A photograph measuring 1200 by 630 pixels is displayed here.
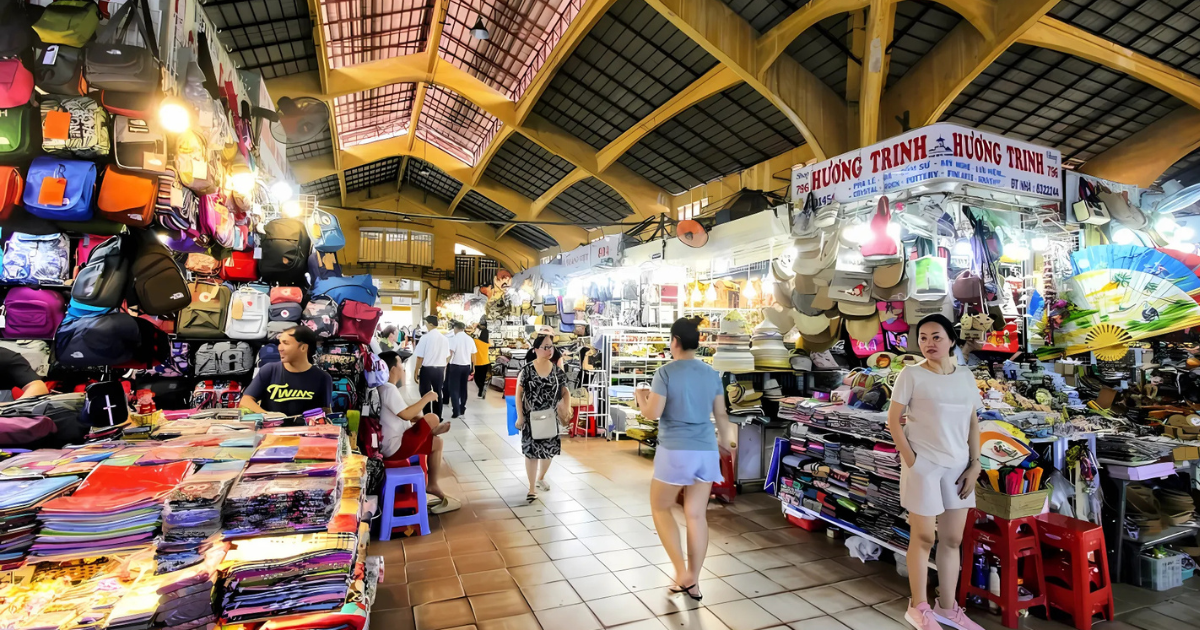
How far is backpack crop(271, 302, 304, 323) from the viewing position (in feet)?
12.7

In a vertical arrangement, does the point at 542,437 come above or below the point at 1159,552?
above

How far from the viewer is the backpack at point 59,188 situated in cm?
225

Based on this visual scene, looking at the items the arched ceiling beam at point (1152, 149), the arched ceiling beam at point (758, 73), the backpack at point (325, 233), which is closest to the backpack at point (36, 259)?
the backpack at point (325, 233)

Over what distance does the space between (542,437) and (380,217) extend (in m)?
20.6

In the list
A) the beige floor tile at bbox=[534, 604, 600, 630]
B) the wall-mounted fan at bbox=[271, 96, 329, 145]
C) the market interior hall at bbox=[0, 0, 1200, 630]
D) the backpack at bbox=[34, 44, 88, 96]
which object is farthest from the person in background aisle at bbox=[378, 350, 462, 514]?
the wall-mounted fan at bbox=[271, 96, 329, 145]

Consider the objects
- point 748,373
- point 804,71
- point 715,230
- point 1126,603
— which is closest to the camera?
point 1126,603

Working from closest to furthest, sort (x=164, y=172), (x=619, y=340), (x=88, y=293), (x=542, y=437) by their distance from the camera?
(x=88, y=293) < (x=164, y=172) < (x=542, y=437) < (x=619, y=340)

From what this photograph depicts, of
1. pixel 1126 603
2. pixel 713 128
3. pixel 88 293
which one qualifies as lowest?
pixel 1126 603

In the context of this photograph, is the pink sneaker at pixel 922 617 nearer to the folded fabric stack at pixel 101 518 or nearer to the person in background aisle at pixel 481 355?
the folded fabric stack at pixel 101 518

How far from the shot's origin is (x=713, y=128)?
11.4 m

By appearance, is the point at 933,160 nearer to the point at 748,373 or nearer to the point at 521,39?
the point at 748,373

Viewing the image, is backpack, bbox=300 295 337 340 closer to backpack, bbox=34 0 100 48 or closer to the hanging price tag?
the hanging price tag

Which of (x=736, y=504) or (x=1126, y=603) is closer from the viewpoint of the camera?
(x=1126, y=603)

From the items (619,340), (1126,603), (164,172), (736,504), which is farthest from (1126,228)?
(164,172)
